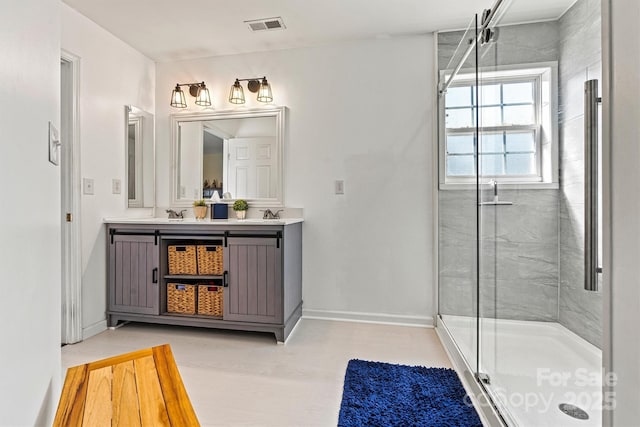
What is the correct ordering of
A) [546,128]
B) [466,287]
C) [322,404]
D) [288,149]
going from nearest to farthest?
[546,128] → [322,404] → [466,287] → [288,149]

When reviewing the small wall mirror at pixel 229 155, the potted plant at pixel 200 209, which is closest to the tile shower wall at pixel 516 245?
the small wall mirror at pixel 229 155

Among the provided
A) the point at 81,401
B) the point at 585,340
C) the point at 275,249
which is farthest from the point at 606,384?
the point at 275,249

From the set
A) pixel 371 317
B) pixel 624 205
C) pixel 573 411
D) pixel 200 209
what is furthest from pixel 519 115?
pixel 200 209

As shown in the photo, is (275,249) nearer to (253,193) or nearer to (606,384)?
(253,193)

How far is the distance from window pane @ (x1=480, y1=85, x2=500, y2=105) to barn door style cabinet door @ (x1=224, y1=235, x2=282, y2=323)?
1.62m

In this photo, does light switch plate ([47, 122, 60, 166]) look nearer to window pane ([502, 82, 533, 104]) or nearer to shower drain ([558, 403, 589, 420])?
shower drain ([558, 403, 589, 420])

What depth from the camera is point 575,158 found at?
3.80 feet

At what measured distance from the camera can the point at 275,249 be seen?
7.63ft

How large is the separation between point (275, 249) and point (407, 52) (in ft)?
6.46

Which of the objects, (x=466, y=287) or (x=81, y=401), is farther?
(x=466, y=287)

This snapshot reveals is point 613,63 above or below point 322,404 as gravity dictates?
above

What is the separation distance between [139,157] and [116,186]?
0.37 meters

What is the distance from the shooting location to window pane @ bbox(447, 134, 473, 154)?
222cm

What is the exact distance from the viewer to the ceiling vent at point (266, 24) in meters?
2.44
